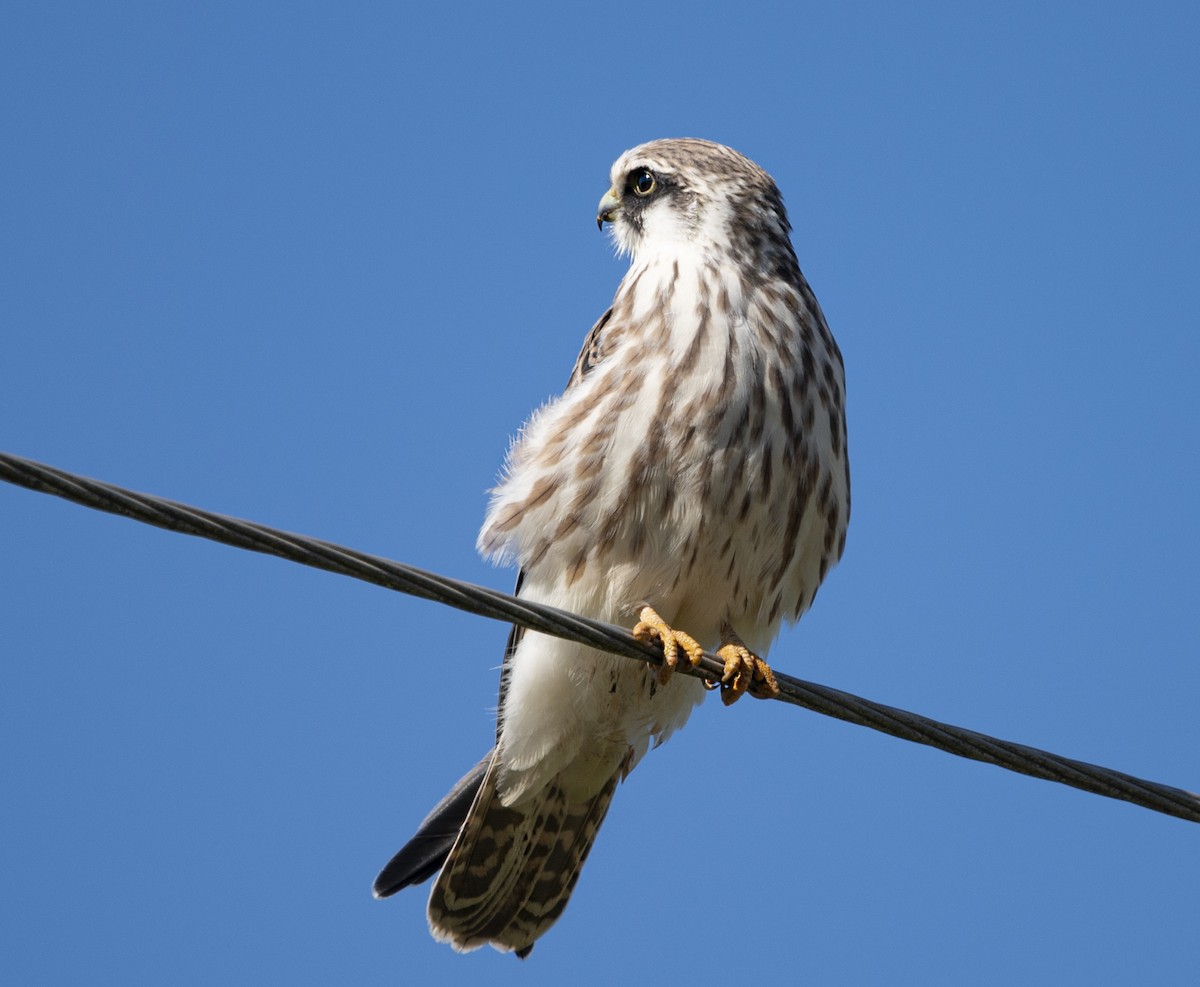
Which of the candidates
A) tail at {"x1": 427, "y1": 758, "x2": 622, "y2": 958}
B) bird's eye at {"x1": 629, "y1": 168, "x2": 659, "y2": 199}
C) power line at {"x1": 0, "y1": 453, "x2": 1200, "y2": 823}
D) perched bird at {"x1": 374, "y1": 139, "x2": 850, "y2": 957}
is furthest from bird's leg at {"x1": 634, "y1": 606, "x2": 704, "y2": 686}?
bird's eye at {"x1": 629, "y1": 168, "x2": 659, "y2": 199}

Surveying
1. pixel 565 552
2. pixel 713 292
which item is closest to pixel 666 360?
pixel 713 292

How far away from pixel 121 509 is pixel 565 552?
1.78 meters

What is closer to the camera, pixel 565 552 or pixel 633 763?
pixel 565 552

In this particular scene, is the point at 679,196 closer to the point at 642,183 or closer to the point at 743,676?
the point at 642,183

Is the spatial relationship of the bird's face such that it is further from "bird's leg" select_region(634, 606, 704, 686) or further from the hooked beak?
"bird's leg" select_region(634, 606, 704, 686)

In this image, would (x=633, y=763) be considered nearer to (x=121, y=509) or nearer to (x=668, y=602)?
(x=668, y=602)

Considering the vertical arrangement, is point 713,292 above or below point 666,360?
above

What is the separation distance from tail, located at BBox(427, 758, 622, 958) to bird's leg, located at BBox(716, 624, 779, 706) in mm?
938

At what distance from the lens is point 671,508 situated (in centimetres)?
393

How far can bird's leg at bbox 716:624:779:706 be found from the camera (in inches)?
147

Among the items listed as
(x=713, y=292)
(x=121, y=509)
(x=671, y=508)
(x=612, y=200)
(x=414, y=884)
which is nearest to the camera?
(x=121, y=509)

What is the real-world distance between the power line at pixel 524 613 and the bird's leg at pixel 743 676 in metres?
0.27

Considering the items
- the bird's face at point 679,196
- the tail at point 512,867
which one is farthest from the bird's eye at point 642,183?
the tail at point 512,867

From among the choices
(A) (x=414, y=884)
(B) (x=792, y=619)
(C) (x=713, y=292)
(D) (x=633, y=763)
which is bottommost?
(A) (x=414, y=884)
